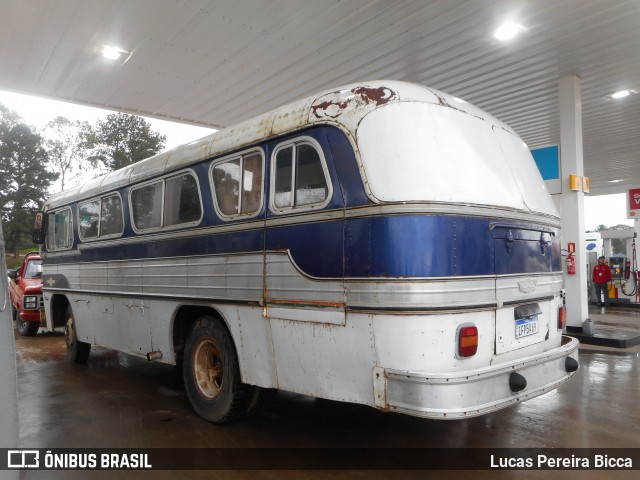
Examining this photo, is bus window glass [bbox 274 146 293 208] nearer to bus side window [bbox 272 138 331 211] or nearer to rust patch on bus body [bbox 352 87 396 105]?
bus side window [bbox 272 138 331 211]

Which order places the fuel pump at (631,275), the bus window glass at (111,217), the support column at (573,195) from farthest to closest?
the fuel pump at (631,275), the support column at (573,195), the bus window glass at (111,217)

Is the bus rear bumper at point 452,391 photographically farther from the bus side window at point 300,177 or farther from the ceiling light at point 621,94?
the ceiling light at point 621,94

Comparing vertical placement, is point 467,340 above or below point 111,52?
below

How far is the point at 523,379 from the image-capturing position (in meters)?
3.56

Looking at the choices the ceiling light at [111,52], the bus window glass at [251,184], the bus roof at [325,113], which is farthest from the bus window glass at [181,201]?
the ceiling light at [111,52]

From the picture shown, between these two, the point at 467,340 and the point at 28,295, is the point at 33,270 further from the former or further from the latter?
the point at 467,340

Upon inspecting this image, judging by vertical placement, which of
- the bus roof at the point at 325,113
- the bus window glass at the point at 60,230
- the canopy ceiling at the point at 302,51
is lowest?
the bus window glass at the point at 60,230

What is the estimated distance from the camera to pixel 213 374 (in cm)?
508

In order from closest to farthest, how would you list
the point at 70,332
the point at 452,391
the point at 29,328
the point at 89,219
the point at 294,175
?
the point at 452,391, the point at 294,175, the point at 89,219, the point at 70,332, the point at 29,328

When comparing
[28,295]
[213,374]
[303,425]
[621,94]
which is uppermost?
[621,94]

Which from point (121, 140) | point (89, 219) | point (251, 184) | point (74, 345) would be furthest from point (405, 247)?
point (121, 140)

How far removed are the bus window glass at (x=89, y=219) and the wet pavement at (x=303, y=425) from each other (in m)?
2.17

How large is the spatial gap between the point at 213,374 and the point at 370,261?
2551 millimetres

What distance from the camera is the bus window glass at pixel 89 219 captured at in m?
7.14
